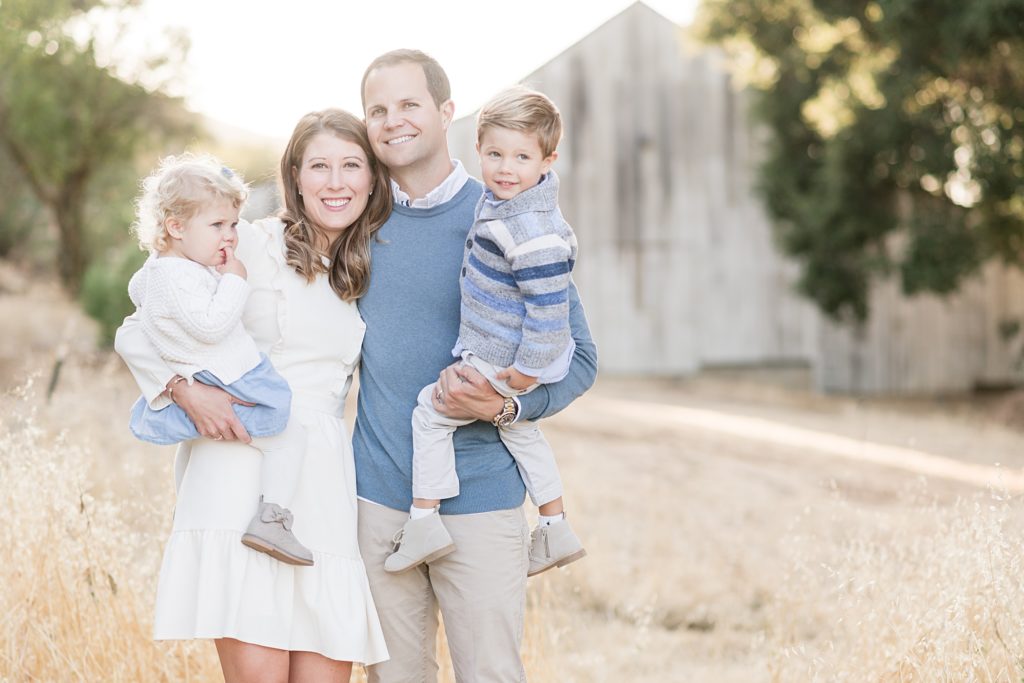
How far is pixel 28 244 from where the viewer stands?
23062 millimetres

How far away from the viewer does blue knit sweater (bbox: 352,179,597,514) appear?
10.2 ft

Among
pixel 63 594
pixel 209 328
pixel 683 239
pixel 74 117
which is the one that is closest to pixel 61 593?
pixel 63 594

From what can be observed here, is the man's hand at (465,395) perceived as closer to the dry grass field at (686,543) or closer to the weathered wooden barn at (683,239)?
the dry grass field at (686,543)

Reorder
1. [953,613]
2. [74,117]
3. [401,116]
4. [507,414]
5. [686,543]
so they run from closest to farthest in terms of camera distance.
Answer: [507,414]
[401,116]
[953,613]
[686,543]
[74,117]

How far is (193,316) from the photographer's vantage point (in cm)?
282

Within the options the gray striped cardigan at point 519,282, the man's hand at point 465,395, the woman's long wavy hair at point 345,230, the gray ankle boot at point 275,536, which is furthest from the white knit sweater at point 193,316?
the gray striped cardigan at point 519,282

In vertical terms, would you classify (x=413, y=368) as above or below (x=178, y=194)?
below

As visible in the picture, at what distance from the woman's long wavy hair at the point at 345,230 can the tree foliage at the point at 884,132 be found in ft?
29.5

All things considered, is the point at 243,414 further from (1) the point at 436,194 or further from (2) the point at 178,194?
(1) the point at 436,194

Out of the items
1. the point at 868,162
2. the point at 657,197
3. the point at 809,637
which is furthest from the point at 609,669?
the point at 657,197

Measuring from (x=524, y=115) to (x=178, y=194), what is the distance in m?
0.96

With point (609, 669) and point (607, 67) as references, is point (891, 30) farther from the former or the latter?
point (609, 669)

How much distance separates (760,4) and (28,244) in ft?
52.9

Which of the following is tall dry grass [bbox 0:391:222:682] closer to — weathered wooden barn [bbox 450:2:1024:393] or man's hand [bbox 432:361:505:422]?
man's hand [bbox 432:361:505:422]
